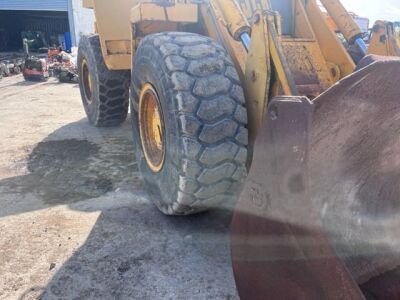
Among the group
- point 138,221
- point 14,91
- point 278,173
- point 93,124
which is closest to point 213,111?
point 278,173

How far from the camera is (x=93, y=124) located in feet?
21.0

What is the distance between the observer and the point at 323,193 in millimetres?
1791

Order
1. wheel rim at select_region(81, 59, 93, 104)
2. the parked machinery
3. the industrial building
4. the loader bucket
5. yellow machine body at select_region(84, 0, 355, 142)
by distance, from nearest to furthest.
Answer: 1. the loader bucket
2. yellow machine body at select_region(84, 0, 355, 142)
3. wheel rim at select_region(81, 59, 93, 104)
4. the parked machinery
5. the industrial building

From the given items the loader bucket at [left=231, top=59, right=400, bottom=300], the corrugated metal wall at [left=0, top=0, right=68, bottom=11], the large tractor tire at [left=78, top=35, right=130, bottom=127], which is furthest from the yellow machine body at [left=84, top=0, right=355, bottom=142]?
the corrugated metal wall at [left=0, top=0, right=68, bottom=11]

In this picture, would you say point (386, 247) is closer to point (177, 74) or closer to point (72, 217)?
point (177, 74)

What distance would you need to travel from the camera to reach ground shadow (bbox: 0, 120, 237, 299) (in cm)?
240

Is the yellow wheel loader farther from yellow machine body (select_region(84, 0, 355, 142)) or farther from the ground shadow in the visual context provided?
the ground shadow

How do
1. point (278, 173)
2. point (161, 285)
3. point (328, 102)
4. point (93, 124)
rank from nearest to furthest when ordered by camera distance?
1. point (328, 102)
2. point (278, 173)
3. point (161, 285)
4. point (93, 124)

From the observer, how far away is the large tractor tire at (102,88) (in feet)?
18.6

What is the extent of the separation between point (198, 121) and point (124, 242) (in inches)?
41.9

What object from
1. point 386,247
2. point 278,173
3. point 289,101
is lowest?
point 386,247

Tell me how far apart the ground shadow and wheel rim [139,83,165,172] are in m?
0.43

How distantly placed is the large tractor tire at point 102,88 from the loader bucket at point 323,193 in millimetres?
4312

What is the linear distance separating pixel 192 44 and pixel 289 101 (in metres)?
1.35
